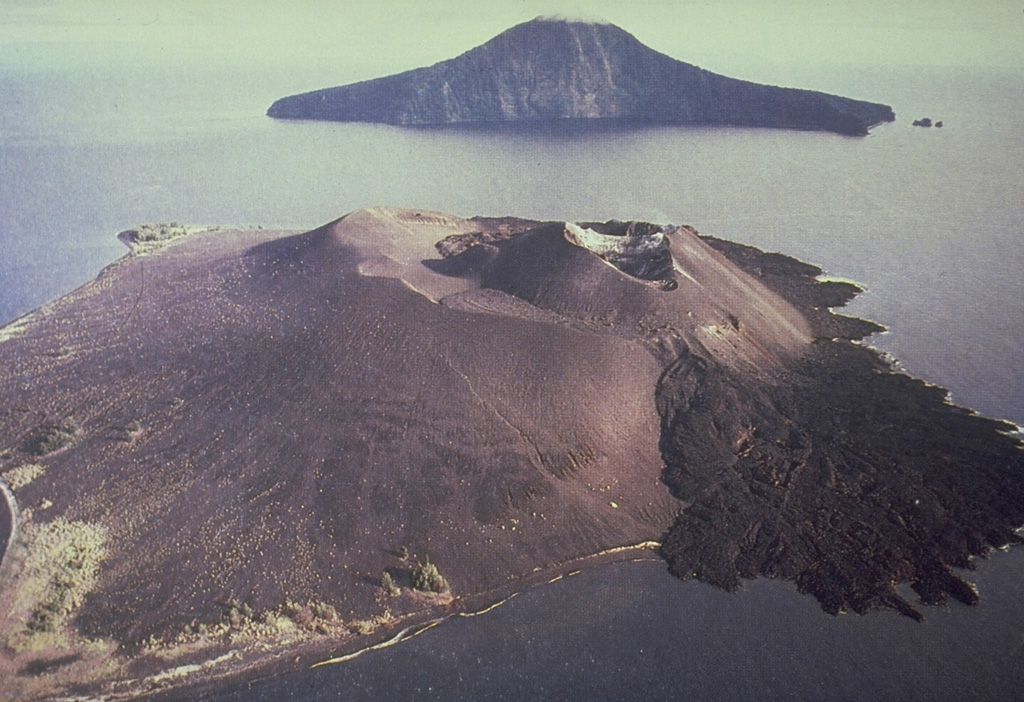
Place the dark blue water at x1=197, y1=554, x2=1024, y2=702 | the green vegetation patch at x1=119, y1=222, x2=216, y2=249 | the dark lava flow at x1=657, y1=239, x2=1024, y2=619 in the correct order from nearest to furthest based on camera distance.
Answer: the dark blue water at x1=197, y1=554, x2=1024, y2=702, the dark lava flow at x1=657, y1=239, x2=1024, y2=619, the green vegetation patch at x1=119, y1=222, x2=216, y2=249

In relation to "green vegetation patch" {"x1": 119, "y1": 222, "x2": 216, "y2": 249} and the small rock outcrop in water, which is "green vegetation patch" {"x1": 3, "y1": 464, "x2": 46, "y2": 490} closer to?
"green vegetation patch" {"x1": 119, "y1": 222, "x2": 216, "y2": 249}

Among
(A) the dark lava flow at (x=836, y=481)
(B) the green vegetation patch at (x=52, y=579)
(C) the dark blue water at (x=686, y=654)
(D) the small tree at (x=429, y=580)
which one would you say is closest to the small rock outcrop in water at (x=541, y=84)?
(A) the dark lava flow at (x=836, y=481)

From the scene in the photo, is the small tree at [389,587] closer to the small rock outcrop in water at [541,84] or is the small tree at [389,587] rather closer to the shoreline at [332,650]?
the shoreline at [332,650]

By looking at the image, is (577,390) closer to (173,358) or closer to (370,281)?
(370,281)

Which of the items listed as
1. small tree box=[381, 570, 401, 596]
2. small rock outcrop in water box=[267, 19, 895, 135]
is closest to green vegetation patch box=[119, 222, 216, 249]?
small tree box=[381, 570, 401, 596]

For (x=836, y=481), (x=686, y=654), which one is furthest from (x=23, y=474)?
(x=836, y=481)

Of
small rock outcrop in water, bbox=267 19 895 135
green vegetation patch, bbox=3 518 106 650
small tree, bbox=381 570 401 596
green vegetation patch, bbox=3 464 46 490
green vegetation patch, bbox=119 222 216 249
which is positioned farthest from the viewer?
small rock outcrop in water, bbox=267 19 895 135
